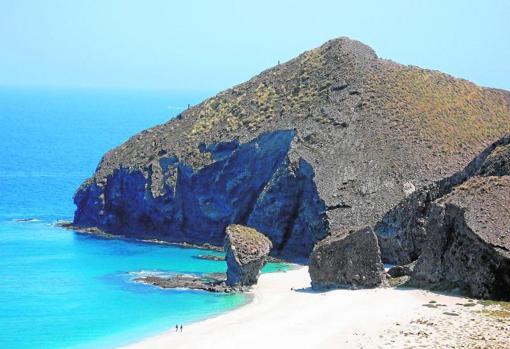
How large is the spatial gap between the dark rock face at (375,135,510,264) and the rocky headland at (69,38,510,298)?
11cm

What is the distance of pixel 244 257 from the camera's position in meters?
73.5

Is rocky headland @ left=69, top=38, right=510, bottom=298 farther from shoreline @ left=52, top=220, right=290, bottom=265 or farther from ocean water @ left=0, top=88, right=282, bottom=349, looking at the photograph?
ocean water @ left=0, top=88, right=282, bottom=349

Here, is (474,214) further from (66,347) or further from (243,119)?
(243,119)

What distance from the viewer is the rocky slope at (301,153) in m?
92.9

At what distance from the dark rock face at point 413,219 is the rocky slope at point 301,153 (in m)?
7.16

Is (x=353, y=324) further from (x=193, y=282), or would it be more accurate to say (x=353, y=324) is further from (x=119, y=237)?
(x=119, y=237)

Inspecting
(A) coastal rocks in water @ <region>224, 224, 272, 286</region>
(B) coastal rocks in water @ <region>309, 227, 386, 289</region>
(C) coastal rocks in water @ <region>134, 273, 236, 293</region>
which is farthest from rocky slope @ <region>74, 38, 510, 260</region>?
(B) coastal rocks in water @ <region>309, 227, 386, 289</region>

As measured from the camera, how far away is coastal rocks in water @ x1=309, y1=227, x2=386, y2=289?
221 feet

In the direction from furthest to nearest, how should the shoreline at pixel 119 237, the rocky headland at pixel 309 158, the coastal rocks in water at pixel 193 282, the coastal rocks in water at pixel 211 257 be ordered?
the shoreline at pixel 119 237
the rocky headland at pixel 309 158
the coastal rocks in water at pixel 211 257
the coastal rocks in water at pixel 193 282

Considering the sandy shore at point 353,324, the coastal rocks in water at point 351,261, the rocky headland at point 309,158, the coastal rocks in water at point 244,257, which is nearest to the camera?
the sandy shore at point 353,324

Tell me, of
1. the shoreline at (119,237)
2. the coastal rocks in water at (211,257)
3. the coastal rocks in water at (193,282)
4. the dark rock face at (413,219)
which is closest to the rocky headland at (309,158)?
the dark rock face at (413,219)

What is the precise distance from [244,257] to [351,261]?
Result: 9.64 meters

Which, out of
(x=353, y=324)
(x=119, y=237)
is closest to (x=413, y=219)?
(x=353, y=324)

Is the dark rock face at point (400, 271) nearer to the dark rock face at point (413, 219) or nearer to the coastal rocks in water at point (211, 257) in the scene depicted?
the dark rock face at point (413, 219)
